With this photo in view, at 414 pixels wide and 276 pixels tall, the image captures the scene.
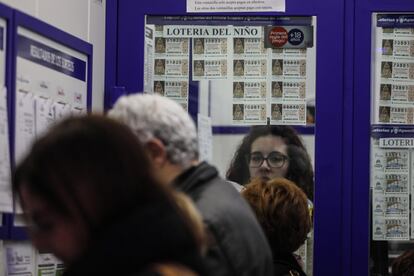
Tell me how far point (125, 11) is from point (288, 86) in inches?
32.6

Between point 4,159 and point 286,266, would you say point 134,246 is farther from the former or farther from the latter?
point 286,266

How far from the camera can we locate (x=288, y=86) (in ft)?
12.6

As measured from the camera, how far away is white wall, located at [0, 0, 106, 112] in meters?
3.08

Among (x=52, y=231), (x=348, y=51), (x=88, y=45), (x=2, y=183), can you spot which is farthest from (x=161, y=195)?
(x=348, y=51)

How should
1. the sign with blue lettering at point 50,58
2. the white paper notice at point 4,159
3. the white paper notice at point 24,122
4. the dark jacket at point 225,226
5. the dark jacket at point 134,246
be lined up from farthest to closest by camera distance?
the sign with blue lettering at point 50,58
the white paper notice at point 24,122
the white paper notice at point 4,159
the dark jacket at point 225,226
the dark jacket at point 134,246

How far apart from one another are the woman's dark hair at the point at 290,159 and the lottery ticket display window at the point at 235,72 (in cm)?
3

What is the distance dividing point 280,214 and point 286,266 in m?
0.18

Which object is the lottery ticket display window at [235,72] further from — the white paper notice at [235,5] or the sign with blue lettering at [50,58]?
the sign with blue lettering at [50,58]

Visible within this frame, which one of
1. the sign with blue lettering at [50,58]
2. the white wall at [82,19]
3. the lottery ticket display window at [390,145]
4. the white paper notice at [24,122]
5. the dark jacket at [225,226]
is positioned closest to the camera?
the dark jacket at [225,226]

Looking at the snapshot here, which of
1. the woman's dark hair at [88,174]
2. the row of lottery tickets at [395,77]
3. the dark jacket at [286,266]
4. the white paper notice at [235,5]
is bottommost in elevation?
the dark jacket at [286,266]

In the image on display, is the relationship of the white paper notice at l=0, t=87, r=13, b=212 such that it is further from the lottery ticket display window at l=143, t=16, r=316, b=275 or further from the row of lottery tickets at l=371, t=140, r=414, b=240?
the row of lottery tickets at l=371, t=140, r=414, b=240

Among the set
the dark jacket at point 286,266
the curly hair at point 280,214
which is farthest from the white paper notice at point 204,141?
the dark jacket at point 286,266

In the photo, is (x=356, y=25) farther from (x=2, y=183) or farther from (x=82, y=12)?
(x=2, y=183)

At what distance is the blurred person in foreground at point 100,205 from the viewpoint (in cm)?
135
